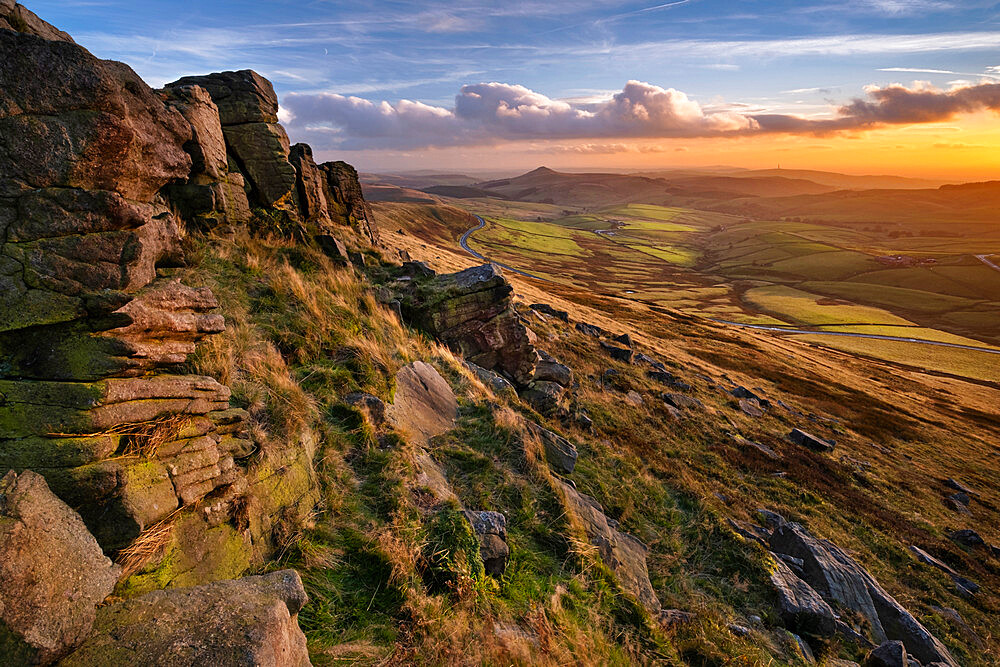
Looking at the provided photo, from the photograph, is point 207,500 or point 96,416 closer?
point 96,416

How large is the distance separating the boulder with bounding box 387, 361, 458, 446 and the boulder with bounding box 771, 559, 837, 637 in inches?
376

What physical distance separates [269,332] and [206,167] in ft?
32.7

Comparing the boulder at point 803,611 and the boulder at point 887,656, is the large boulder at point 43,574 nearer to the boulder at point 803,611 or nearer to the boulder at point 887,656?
the boulder at point 803,611

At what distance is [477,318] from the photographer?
19.5 meters

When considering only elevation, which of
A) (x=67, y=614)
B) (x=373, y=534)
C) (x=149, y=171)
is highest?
(x=149, y=171)

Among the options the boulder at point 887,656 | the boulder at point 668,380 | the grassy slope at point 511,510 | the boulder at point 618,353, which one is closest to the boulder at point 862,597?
the boulder at point 887,656

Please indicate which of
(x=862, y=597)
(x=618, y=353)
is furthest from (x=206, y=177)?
(x=618, y=353)

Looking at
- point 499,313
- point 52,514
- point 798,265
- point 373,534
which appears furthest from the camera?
point 798,265

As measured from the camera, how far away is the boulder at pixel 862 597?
12133 mm

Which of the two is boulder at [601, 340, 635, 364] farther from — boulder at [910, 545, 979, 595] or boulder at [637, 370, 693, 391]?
boulder at [910, 545, 979, 595]

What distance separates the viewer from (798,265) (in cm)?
17375

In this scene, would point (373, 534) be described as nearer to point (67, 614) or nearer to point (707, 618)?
point (67, 614)

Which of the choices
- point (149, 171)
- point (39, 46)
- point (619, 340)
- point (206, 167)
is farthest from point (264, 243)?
point (619, 340)

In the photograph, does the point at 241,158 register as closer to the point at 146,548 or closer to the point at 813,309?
the point at 146,548
